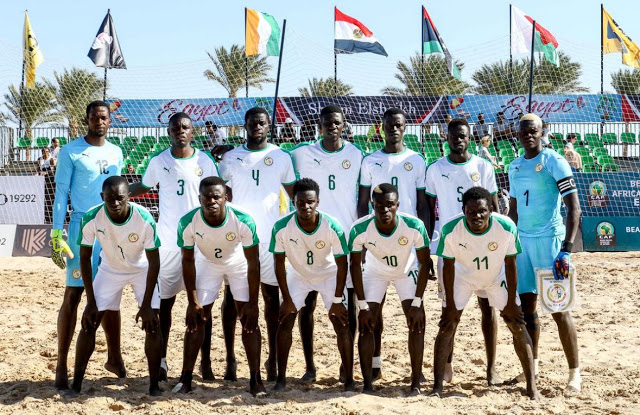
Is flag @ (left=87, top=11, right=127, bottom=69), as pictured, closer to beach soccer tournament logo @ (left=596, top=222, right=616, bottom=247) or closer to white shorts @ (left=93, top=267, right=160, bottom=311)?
beach soccer tournament logo @ (left=596, top=222, right=616, bottom=247)

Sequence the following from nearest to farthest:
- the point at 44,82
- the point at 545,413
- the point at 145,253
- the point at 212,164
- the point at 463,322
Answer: the point at 545,413 → the point at 145,253 → the point at 212,164 → the point at 463,322 → the point at 44,82

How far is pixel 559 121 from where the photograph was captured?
18.4m

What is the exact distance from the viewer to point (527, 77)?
2448 cm

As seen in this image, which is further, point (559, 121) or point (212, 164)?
point (559, 121)

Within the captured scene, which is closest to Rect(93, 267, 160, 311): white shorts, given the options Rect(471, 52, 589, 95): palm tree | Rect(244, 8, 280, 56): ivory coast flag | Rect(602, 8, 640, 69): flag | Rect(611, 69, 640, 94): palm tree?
Rect(244, 8, 280, 56): ivory coast flag

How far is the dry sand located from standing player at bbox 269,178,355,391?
1.31ft

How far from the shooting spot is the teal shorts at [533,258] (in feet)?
17.4

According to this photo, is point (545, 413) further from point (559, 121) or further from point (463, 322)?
point (559, 121)

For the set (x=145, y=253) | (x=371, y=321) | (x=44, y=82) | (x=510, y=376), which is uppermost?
(x=44, y=82)

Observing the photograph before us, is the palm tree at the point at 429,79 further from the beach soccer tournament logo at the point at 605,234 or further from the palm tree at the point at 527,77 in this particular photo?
the beach soccer tournament logo at the point at 605,234

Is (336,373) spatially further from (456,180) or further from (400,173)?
(456,180)

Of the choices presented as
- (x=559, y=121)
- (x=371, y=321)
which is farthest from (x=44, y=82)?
(x=371, y=321)

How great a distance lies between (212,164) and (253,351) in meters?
1.54

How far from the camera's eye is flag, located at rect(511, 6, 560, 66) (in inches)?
700
